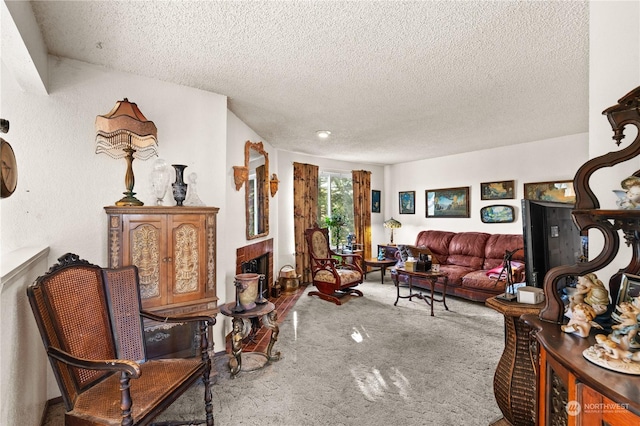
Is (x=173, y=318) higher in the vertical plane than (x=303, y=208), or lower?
lower

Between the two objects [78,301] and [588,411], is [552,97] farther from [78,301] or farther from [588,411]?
[78,301]

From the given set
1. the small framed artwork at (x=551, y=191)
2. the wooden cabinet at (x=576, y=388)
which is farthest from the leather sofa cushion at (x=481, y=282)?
the wooden cabinet at (x=576, y=388)

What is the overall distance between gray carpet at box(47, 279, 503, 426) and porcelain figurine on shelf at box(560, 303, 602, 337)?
1.26 m

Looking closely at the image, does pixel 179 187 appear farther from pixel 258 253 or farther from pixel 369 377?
pixel 369 377

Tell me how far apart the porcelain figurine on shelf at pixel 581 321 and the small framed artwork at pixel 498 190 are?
4674 millimetres

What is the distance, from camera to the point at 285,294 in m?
5.02

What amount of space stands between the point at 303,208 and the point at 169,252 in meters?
3.62

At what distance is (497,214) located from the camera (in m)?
5.25

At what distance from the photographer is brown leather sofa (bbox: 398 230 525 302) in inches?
170

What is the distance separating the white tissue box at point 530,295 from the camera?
1.59 meters

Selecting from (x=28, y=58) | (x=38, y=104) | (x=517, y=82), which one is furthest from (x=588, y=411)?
(x=38, y=104)

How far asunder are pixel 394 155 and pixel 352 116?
2.70m

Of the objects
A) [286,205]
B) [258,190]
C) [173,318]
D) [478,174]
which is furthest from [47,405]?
[478,174]

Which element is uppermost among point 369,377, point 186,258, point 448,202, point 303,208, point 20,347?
point 448,202
